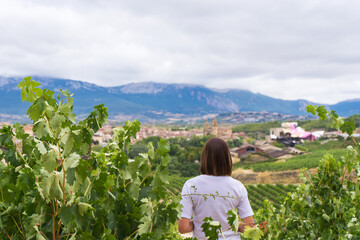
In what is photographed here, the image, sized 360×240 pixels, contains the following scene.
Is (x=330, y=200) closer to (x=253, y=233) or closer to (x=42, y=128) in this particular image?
(x=253, y=233)

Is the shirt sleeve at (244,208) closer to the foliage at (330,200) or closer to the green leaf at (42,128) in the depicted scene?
the foliage at (330,200)

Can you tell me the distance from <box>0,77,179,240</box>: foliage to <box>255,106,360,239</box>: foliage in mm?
1825

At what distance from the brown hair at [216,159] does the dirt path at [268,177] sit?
4218 centimetres

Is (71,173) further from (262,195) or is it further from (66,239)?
(262,195)

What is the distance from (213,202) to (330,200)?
125cm

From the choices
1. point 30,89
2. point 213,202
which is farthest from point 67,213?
point 213,202

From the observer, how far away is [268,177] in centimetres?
4469

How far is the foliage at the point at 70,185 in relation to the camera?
2.83 ft

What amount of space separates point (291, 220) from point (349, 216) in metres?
0.65

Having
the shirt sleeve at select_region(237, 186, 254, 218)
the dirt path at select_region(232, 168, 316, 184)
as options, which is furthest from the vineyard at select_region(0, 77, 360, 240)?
the dirt path at select_region(232, 168, 316, 184)

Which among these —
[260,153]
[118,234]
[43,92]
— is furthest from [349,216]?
[260,153]

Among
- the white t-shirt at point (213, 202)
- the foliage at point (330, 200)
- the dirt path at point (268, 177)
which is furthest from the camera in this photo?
the dirt path at point (268, 177)

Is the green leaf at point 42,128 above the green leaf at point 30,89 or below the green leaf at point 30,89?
below

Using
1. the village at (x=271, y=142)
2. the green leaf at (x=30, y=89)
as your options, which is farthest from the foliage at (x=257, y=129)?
the green leaf at (x=30, y=89)
